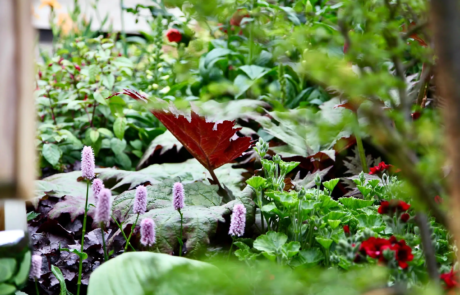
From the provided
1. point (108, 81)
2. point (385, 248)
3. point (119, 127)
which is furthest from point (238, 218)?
point (108, 81)

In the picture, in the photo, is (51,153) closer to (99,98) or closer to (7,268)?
(99,98)

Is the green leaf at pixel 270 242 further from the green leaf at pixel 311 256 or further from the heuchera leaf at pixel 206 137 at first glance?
the heuchera leaf at pixel 206 137

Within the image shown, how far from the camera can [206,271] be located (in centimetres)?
57

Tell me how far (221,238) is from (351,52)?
2.57 ft

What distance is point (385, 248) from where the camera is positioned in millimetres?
748

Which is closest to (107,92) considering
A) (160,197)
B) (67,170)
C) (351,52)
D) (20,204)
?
(67,170)

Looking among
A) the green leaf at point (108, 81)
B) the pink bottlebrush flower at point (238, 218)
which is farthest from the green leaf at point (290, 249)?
the green leaf at point (108, 81)

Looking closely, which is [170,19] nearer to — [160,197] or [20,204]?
[160,197]

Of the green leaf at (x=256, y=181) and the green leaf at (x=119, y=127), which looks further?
the green leaf at (x=119, y=127)

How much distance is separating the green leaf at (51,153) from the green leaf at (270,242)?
1269 mm

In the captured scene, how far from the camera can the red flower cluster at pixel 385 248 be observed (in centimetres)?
76

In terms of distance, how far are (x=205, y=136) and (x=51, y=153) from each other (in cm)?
101

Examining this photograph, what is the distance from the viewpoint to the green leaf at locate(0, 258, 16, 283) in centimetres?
73

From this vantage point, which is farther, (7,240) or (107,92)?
(107,92)
